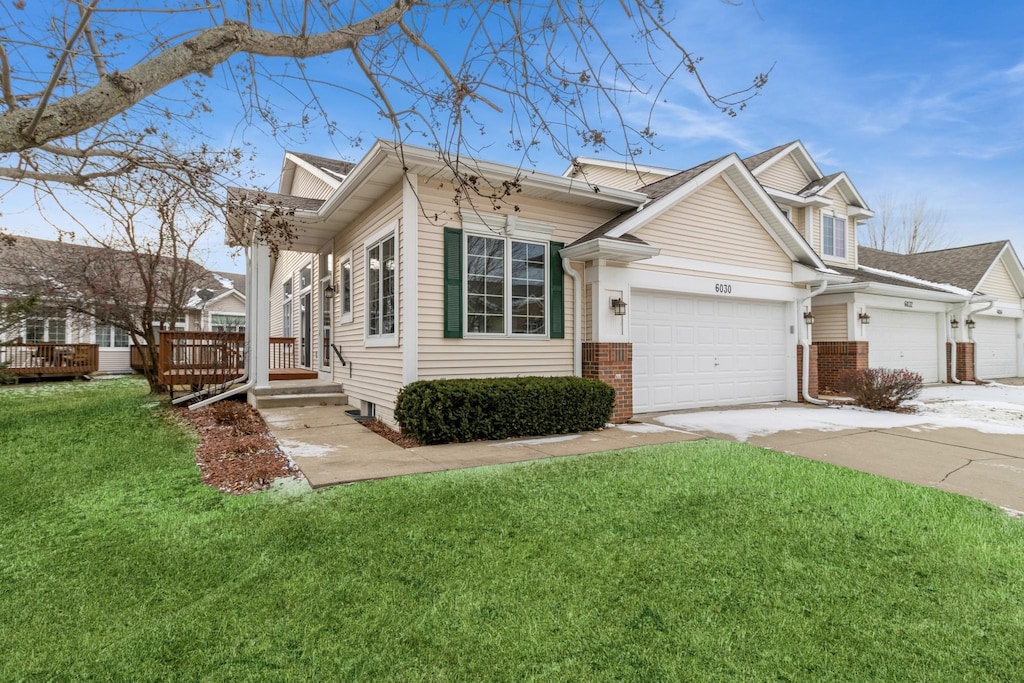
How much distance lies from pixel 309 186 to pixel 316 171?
1.37 metres

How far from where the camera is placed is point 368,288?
8828 mm

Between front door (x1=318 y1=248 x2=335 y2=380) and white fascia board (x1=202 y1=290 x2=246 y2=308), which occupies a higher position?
white fascia board (x1=202 y1=290 x2=246 y2=308)

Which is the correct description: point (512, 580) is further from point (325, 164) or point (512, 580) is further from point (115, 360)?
point (115, 360)

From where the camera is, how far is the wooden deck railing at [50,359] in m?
16.2

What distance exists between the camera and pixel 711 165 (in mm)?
9633

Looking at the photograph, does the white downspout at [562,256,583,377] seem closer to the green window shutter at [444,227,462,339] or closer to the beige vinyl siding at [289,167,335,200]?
the green window shutter at [444,227,462,339]

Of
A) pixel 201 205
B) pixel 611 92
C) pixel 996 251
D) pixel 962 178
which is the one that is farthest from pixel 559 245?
pixel 962 178

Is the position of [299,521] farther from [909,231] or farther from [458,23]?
[909,231]

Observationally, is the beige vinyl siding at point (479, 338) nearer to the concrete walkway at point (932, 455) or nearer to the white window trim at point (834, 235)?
the concrete walkway at point (932, 455)

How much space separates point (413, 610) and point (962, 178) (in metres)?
27.8

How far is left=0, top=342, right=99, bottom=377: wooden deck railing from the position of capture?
637 inches

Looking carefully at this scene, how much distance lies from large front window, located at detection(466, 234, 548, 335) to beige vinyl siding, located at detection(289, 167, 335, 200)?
5.63 meters

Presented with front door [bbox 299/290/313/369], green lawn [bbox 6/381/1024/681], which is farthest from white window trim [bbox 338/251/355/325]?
green lawn [bbox 6/381/1024/681]

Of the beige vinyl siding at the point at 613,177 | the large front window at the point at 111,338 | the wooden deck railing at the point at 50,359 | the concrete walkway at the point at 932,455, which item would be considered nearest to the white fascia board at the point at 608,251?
the concrete walkway at the point at 932,455
